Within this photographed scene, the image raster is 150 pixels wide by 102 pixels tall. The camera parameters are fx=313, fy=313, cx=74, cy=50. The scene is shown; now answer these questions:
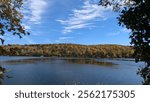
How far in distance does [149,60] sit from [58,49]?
183 meters

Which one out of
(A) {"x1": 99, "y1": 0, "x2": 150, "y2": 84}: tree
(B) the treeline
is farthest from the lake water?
(B) the treeline

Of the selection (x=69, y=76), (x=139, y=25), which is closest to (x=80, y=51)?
(x=69, y=76)

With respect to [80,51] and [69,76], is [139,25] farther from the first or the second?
[80,51]

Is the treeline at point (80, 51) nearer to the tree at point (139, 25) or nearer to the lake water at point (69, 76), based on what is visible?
the lake water at point (69, 76)

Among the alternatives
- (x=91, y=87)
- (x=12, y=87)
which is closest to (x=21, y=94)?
(x=12, y=87)

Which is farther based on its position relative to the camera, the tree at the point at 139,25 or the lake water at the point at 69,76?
the lake water at the point at 69,76

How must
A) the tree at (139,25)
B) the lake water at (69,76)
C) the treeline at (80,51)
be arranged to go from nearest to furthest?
1. the tree at (139,25)
2. the lake water at (69,76)
3. the treeline at (80,51)

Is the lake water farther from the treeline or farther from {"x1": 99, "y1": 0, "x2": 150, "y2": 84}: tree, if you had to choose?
the treeline

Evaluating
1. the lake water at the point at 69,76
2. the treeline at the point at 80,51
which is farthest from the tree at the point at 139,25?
the treeline at the point at 80,51

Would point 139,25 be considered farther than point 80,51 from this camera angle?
No

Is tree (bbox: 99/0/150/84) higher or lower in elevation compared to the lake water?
higher

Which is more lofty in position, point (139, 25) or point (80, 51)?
point (139, 25)

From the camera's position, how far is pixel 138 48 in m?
14.6

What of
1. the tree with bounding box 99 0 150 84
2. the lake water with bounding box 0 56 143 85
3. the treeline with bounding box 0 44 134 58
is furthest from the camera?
the treeline with bounding box 0 44 134 58
